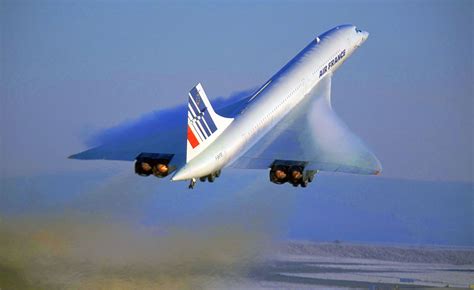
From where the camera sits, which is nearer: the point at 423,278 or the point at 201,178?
the point at 201,178

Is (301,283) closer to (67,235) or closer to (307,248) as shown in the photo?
(307,248)

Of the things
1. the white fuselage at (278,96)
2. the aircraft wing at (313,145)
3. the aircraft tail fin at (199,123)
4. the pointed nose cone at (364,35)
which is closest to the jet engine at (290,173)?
the aircraft wing at (313,145)

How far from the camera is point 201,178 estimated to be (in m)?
54.3

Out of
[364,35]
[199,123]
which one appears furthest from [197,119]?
[364,35]

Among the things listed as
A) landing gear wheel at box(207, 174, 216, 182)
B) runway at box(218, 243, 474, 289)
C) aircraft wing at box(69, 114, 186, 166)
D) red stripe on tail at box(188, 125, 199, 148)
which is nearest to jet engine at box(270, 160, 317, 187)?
landing gear wheel at box(207, 174, 216, 182)

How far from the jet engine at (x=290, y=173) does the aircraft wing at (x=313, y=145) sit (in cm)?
25

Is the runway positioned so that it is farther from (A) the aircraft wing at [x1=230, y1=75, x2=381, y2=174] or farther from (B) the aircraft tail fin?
(B) the aircraft tail fin

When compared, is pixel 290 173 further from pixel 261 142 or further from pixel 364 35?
pixel 364 35

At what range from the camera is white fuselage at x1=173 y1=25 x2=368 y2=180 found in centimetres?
5338

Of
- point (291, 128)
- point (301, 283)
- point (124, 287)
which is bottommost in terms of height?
point (124, 287)

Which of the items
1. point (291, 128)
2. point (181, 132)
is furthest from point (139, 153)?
point (291, 128)

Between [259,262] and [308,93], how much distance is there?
845 cm

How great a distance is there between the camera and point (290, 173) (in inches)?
2172

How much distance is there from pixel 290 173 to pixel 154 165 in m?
4.68
